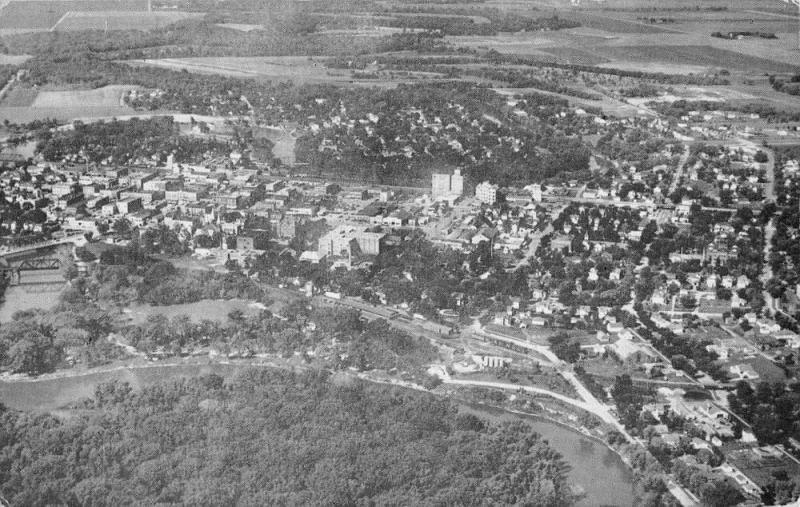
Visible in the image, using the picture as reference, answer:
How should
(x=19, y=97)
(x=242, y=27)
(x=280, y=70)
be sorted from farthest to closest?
(x=242, y=27) → (x=280, y=70) → (x=19, y=97)

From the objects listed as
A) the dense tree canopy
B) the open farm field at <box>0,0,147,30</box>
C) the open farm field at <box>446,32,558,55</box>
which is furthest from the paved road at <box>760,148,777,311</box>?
the open farm field at <box>0,0,147,30</box>

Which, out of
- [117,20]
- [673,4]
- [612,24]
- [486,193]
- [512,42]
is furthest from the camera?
[673,4]

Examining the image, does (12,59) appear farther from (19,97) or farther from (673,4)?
(673,4)

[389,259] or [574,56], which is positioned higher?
[574,56]

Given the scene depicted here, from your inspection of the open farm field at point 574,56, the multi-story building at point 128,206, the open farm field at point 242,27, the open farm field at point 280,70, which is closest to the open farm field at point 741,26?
the open farm field at point 574,56

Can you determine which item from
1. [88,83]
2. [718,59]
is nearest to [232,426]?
[88,83]

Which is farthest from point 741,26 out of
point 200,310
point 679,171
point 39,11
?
point 200,310

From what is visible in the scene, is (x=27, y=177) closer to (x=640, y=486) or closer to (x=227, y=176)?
(x=227, y=176)
